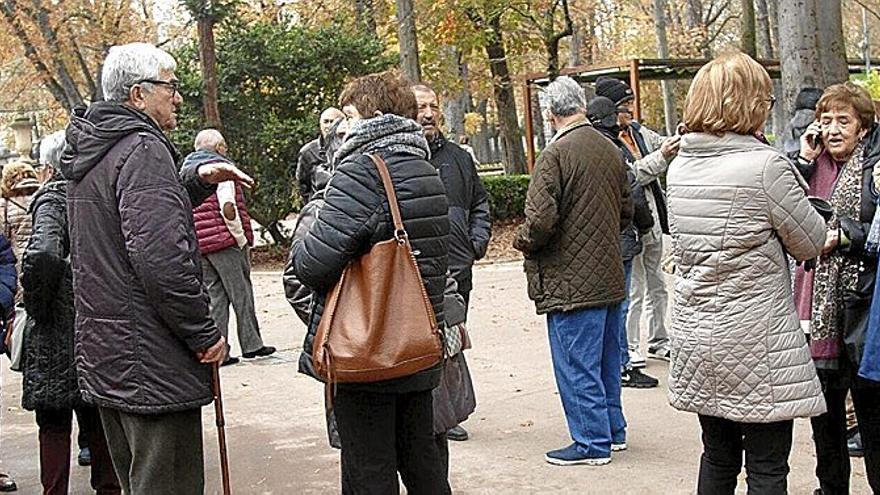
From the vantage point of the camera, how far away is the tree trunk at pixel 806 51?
28.7 ft

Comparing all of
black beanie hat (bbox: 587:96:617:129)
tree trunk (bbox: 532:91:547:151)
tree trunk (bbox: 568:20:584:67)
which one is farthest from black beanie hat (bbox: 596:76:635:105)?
tree trunk (bbox: 568:20:584:67)

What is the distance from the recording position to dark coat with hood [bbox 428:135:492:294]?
618 centimetres

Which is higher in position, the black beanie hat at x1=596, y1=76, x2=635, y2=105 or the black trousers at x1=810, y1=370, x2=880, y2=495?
the black beanie hat at x1=596, y1=76, x2=635, y2=105

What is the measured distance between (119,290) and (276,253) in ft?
44.4

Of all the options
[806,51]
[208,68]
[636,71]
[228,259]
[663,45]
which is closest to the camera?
[806,51]

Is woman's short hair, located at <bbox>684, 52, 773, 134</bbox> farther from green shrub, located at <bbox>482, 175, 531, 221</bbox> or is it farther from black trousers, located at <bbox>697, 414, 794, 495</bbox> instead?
green shrub, located at <bbox>482, 175, 531, 221</bbox>

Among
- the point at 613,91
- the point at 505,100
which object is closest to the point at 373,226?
the point at 613,91

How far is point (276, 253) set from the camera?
17.3 meters

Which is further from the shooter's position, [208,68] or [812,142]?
[208,68]

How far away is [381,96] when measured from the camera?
410 cm

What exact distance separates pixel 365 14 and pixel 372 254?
21.3 metres

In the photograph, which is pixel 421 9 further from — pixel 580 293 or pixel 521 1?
pixel 580 293

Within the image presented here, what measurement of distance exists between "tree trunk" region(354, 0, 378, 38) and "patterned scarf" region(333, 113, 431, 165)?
17576 millimetres

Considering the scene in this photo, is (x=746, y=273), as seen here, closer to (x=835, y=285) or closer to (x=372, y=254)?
(x=835, y=285)
